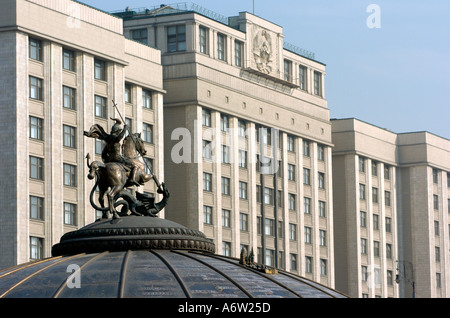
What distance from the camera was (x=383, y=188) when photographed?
127312 mm

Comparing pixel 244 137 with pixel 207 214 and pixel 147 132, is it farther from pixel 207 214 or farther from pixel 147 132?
pixel 147 132

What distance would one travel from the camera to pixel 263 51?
364ft

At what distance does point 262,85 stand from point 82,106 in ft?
85.4

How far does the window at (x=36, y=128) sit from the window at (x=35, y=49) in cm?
375

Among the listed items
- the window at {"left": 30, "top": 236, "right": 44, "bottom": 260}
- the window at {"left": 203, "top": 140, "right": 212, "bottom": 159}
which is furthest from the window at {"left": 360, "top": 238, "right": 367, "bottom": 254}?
the window at {"left": 30, "top": 236, "right": 44, "bottom": 260}

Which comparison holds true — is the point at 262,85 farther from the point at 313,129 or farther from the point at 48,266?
the point at 48,266

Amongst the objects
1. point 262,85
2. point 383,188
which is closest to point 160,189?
point 262,85

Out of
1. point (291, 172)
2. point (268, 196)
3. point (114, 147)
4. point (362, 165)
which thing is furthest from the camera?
point (362, 165)

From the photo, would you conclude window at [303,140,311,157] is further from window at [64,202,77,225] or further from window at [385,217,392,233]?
window at [64,202,77,225]

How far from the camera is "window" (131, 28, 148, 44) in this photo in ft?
339

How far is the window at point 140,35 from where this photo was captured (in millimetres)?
103188

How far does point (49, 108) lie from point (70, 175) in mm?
4513

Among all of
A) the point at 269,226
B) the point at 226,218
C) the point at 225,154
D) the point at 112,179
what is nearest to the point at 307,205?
the point at 269,226

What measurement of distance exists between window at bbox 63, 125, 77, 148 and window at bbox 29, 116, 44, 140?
83.8 inches
